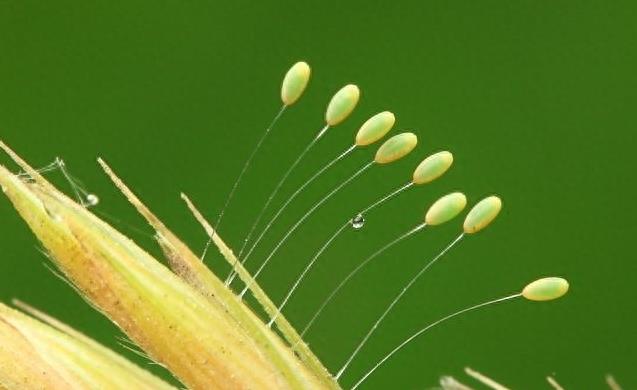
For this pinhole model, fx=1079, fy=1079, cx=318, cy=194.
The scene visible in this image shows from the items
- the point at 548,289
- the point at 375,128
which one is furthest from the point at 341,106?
the point at 548,289

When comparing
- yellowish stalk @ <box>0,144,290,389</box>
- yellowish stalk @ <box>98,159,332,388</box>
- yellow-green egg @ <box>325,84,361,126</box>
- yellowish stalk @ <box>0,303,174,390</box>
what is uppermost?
yellow-green egg @ <box>325,84,361,126</box>

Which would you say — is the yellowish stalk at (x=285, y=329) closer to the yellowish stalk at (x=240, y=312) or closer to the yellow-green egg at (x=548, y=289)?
the yellowish stalk at (x=240, y=312)

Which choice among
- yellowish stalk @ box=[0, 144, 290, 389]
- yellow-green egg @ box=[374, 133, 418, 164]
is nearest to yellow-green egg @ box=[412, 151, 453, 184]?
yellow-green egg @ box=[374, 133, 418, 164]

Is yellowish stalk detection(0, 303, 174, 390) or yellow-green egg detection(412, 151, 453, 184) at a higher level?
yellow-green egg detection(412, 151, 453, 184)

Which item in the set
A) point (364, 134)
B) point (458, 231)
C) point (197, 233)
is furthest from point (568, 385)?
point (364, 134)

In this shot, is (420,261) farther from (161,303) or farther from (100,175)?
(161,303)

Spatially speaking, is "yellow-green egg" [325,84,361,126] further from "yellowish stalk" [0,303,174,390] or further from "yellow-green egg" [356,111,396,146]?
"yellowish stalk" [0,303,174,390]

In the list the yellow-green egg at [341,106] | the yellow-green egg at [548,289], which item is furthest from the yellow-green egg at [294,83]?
the yellow-green egg at [548,289]
